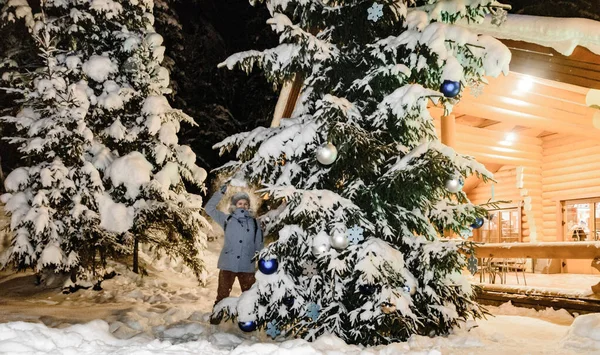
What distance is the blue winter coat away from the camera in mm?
6617

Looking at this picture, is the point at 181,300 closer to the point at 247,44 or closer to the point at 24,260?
the point at 24,260

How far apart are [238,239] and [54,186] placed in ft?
15.2

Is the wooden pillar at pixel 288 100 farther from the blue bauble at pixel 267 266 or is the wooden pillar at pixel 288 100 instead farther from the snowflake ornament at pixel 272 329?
the snowflake ornament at pixel 272 329

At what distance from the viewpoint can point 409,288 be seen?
5.37 metres

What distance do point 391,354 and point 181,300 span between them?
17.3 ft

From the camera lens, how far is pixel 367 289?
5246mm

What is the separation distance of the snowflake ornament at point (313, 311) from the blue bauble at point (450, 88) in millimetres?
2663

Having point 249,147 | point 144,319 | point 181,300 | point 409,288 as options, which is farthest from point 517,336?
point 181,300

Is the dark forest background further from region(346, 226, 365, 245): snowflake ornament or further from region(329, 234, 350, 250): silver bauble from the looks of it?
region(329, 234, 350, 250): silver bauble

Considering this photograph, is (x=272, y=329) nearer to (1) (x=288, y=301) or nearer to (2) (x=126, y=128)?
(1) (x=288, y=301)

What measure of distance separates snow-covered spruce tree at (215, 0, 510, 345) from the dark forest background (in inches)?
627

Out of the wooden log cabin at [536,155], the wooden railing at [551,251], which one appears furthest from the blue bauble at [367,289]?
the wooden log cabin at [536,155]

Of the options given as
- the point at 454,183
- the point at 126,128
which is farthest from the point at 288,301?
the point at 126,128

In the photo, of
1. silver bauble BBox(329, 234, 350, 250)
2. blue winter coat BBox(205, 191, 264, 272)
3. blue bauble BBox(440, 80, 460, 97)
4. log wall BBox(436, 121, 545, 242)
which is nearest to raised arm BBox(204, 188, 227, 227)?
blue winter coat BBox(205, 191, 264, 272)
